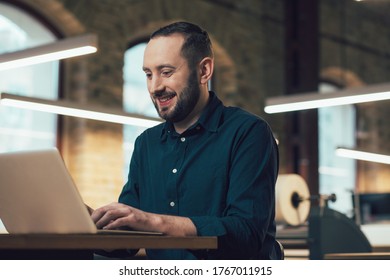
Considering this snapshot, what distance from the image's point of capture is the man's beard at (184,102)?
194cm

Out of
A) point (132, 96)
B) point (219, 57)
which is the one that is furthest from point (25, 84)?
point (219, 57)

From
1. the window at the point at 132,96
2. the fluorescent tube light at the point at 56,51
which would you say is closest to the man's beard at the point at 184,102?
the fluorescent tube light at the point at 56,51

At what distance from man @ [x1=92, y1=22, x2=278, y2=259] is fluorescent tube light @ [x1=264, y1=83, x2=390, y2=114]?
129 inches

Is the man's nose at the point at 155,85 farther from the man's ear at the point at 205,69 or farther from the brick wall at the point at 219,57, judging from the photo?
the brick wall at the point at 219,57

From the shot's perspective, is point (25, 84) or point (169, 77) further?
point (25, 84)

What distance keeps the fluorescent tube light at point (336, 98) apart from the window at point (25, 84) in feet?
7.31

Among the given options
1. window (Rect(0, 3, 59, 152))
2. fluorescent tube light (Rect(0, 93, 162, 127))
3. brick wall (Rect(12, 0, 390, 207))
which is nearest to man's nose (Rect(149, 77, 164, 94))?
fluorescent tube light (Rect(0, 93, 162, 127))

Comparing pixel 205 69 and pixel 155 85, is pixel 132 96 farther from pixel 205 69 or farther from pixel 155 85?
pixel 155 85

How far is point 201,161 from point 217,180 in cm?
8

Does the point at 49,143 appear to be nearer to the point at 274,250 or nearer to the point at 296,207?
the point at 296,207

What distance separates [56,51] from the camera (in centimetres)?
425

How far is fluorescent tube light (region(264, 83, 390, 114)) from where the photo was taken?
5125 millimetres

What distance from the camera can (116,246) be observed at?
145 cm

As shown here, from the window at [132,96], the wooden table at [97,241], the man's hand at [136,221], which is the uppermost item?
the window at [132,96]
